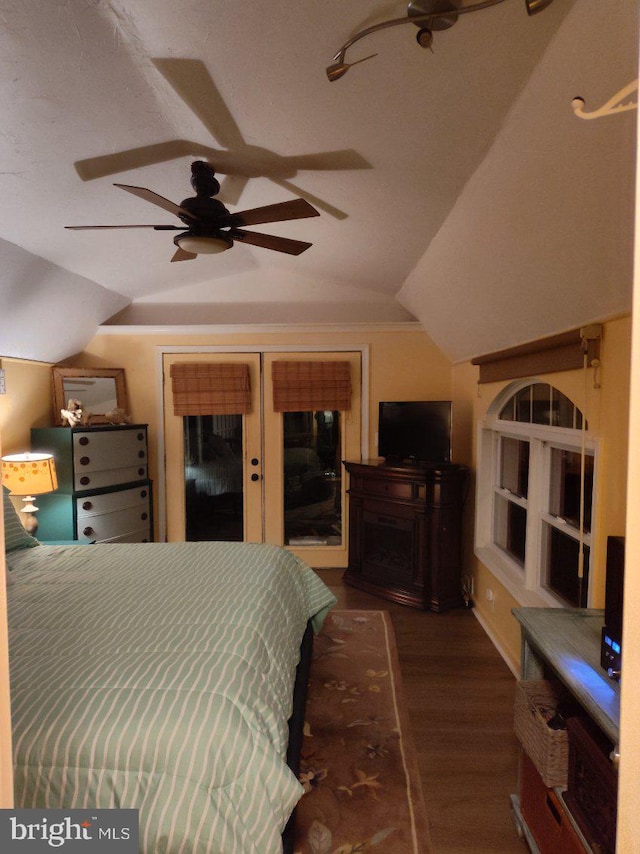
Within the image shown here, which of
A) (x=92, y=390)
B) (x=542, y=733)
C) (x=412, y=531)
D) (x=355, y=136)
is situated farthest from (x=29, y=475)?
(x=542, y=733)

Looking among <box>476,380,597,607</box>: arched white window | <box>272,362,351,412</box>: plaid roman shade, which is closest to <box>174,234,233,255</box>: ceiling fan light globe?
<box>476,380,597,607</box>: arched white window

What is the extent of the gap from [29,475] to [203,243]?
2.19 metres

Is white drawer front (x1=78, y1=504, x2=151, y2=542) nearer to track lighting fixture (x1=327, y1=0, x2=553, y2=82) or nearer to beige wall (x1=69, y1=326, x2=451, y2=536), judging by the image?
beige wall (x1=69, y1=326, x2=451, y2=536)

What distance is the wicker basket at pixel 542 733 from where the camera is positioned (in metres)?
1.56

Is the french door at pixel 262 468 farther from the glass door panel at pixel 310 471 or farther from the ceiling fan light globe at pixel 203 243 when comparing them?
the ceiling fan light globe at pixel 203 243

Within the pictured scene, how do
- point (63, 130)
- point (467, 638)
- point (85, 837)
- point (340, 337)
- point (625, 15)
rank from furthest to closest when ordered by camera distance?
point (340, 337)
point (467, 638)
point (63, 130)
point (625, 15)
point (85, 837)

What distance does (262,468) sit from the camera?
469 cm

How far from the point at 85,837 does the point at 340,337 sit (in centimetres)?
407

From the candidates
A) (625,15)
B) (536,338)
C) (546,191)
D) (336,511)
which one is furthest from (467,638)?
(625,15)

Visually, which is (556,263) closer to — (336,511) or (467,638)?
(467,638)

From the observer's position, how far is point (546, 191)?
166 cm

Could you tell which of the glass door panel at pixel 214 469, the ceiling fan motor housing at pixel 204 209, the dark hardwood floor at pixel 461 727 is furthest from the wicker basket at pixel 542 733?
the glass door panel at pixel 214 469

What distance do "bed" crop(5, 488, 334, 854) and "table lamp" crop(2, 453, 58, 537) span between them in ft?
3.91

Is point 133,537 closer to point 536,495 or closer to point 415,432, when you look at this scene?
point 415,432
